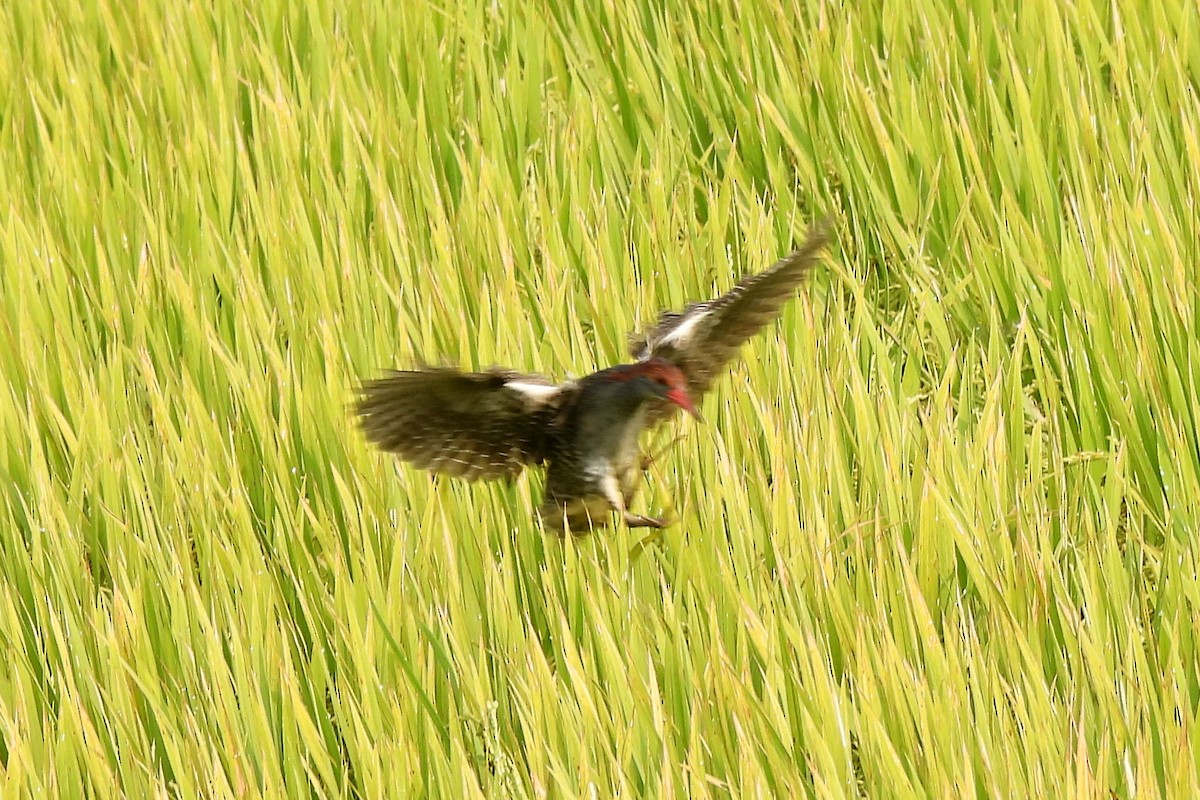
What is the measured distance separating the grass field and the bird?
0.07 m

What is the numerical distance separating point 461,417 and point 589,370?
42cm

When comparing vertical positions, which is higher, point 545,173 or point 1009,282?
point 545,173

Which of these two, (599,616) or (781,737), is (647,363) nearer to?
(599,616)

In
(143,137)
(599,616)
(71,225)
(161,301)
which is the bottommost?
(599,616)

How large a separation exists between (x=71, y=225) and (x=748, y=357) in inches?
51.8

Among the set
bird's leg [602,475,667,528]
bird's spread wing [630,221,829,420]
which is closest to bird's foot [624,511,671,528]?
bird's leg [602,475,667,528]

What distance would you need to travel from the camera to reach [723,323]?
2.21 m

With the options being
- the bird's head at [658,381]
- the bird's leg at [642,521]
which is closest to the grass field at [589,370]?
the bird's leg at [642,521]

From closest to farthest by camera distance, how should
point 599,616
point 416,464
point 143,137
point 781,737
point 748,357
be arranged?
point 781,737 < point 599,616 < point 416,464 < point 748,357 < point 143,137

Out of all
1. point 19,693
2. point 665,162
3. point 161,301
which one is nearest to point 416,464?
point 19,693

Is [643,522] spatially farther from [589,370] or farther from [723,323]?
[589,370]

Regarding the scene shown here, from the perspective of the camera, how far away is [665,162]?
2.99 metres

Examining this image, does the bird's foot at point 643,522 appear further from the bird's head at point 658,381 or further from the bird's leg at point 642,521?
the bird's head at point 658,381

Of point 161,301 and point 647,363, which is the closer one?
point 647,363
